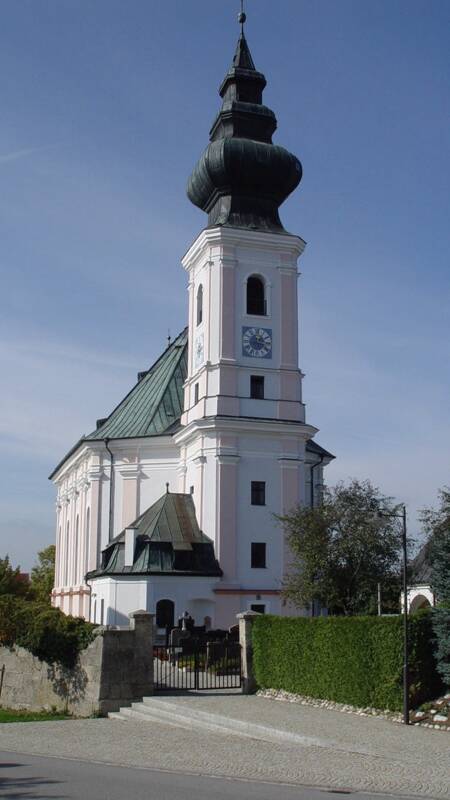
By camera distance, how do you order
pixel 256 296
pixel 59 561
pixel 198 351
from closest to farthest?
pixel 256 296 < pixel 198 351 < pixel 59 561

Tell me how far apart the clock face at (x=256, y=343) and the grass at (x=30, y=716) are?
2034 cm

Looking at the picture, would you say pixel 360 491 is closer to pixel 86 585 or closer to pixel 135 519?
pixel 135 519

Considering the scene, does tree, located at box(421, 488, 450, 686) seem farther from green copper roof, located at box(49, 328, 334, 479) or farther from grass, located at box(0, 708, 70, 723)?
green copper roof, located at box(49, 328, 334, 479)

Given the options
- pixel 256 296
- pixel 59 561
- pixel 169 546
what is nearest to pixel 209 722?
pixel 169 546

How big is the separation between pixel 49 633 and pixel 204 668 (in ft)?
14.4

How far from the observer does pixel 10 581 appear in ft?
195

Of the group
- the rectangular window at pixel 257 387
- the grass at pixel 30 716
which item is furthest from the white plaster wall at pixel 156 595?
the grass at pixel 30 716

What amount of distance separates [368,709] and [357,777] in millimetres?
6406

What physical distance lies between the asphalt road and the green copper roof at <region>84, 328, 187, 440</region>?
103 feet

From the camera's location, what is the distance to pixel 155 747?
16109mm

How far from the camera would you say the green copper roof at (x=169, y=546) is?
3769 centimetres

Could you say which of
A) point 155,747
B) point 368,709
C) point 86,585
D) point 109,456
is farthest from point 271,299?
point 155,747

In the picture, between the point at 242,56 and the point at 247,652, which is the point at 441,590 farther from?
the point at 242,56

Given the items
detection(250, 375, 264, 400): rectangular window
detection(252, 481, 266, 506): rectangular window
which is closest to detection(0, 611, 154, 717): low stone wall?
detection(252, 481, 266, 506): rectangular window
